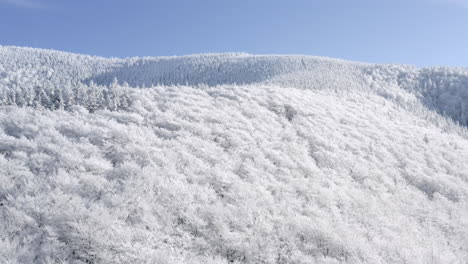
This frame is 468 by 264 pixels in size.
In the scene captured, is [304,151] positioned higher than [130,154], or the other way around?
[130,154]

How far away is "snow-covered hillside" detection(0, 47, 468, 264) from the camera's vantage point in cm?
808

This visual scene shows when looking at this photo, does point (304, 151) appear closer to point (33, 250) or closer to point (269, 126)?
point (269, 126)

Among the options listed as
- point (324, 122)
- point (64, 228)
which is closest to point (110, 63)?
point (324, 122)

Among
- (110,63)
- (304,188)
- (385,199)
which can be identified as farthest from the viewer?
(110,63)

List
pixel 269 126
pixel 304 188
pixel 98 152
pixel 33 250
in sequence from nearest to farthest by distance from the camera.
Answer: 1. pixel 33 250
2. pixel 98 152
3. pixel 304 188
4. pixel 269 126

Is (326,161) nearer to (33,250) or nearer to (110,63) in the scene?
(33,250)

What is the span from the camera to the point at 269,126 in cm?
2098

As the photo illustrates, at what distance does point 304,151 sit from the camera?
18.0m

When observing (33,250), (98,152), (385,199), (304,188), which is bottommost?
(385,199)

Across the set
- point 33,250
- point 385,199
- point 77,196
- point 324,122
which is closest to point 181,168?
point 77,196

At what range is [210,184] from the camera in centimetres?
1176

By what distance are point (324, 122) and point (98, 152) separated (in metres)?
18.3

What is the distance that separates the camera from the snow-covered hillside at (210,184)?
8.08 meters

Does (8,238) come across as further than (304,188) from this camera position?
No
